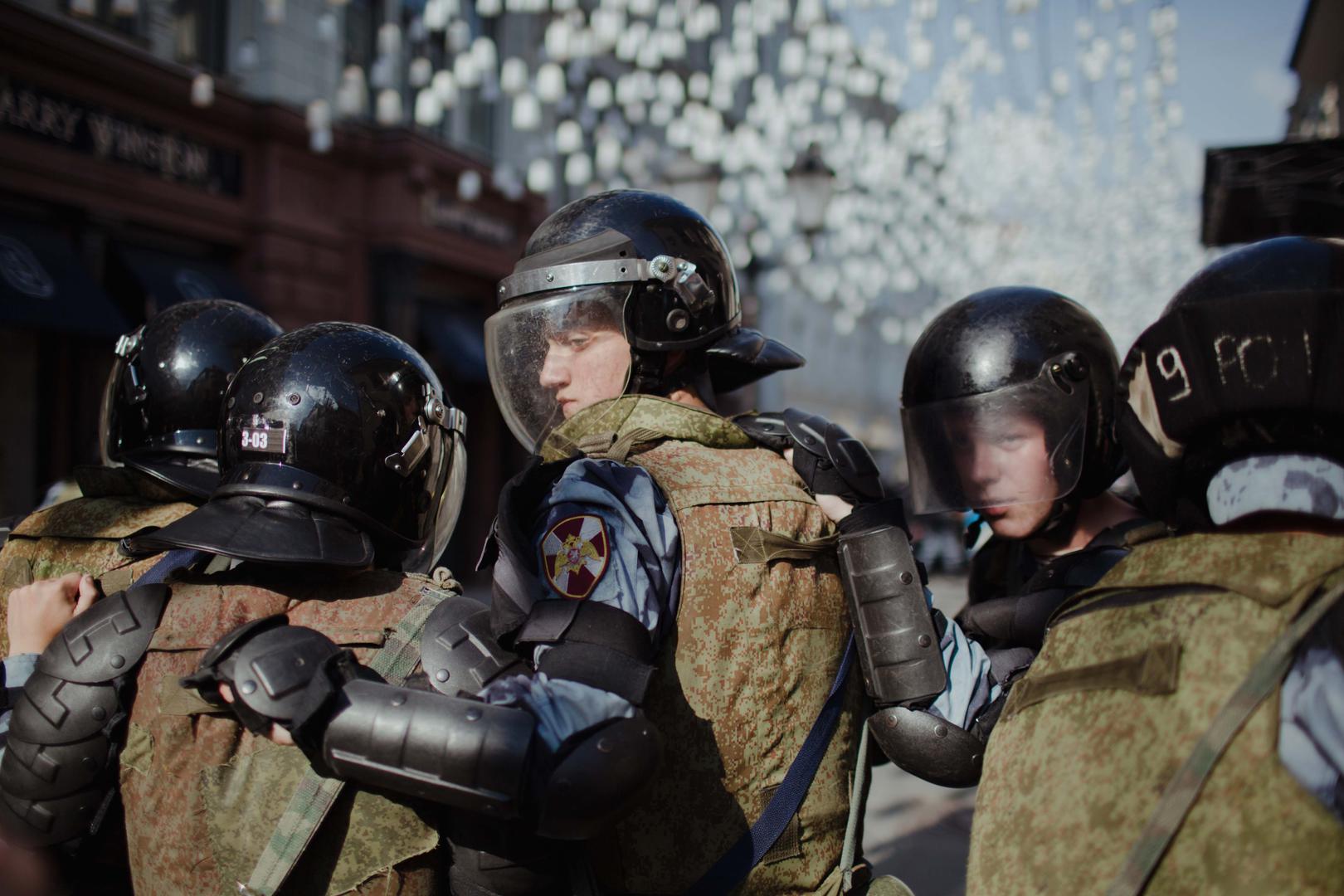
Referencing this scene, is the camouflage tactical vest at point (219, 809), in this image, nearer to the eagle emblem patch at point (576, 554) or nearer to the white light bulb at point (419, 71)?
the eagle emblem patch at point (576, 554)

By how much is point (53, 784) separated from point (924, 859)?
396cm

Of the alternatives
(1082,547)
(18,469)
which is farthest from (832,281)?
(1082,547)

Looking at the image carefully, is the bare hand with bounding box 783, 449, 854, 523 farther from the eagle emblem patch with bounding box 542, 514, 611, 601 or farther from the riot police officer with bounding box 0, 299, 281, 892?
the riot police officer with bounding box 0, 299, 281, 892

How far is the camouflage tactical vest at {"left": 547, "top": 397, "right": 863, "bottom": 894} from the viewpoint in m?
1.71

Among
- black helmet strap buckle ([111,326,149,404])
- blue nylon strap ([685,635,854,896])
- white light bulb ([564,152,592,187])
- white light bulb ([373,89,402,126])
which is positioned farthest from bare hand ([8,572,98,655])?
white light bulb ([564,152,592,187])

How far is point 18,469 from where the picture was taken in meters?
8.41

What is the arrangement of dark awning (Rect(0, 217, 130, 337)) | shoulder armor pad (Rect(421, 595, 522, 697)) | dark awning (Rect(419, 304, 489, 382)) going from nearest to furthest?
shoulder armor pad (Rect(421, 595, 522, 697)) < dark awning (Rect(0, 217, 130, 337)) < dark awning (Rect(419, 304, 489, 382))

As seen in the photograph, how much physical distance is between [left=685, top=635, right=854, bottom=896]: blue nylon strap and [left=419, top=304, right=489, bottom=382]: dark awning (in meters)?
10.5

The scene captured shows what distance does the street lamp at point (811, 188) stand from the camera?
8727mm

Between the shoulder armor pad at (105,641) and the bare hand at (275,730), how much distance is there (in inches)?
10.2

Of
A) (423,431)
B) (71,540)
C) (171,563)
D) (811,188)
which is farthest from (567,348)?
(811,188)

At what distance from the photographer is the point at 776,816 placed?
1.76 m

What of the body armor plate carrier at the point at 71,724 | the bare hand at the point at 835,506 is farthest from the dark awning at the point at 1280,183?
the body armor plate carrier at the point at 71,724

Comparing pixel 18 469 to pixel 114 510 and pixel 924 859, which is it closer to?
pixel 114 510
